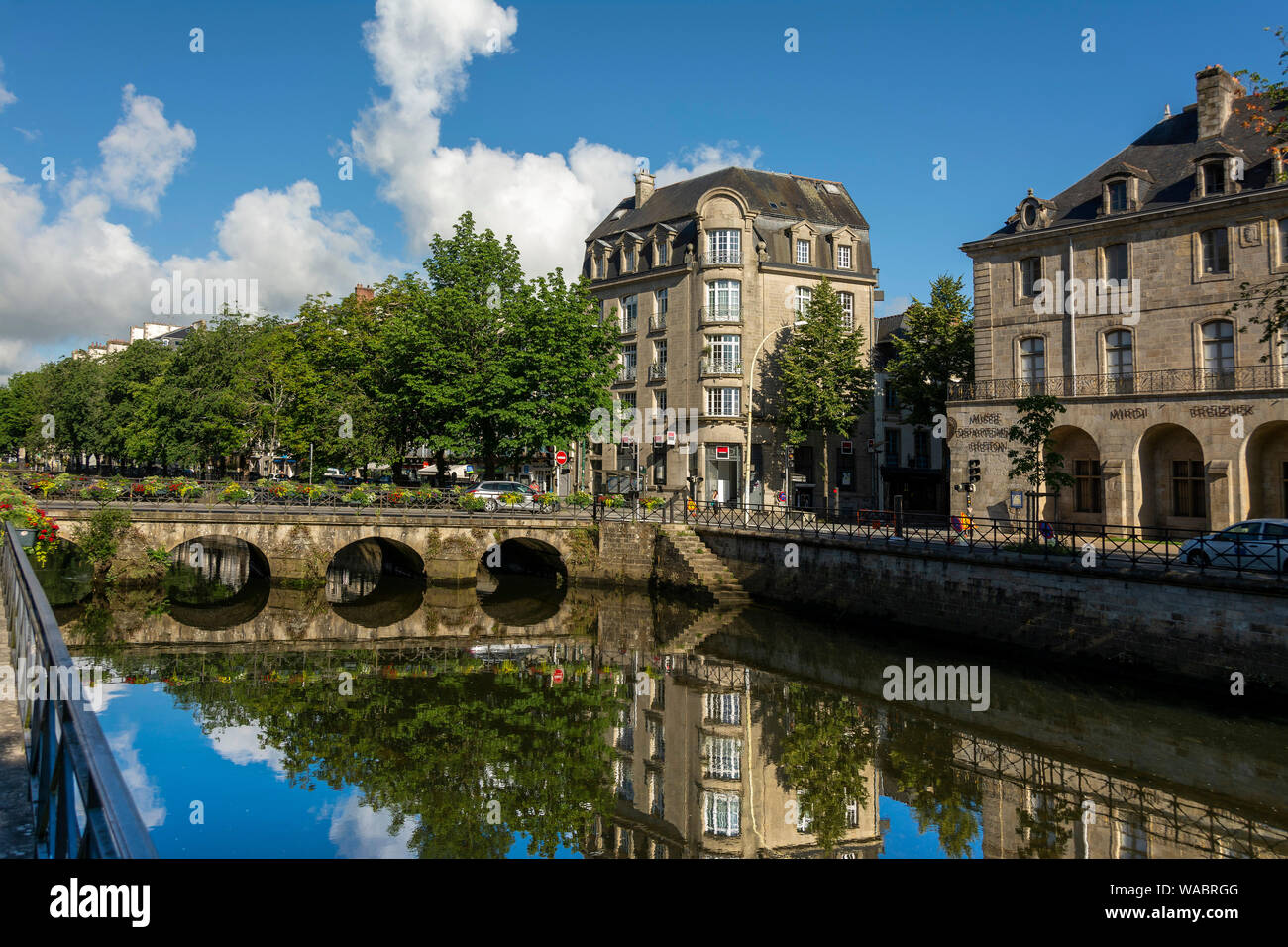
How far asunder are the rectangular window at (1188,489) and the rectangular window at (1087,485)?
8.42 feet

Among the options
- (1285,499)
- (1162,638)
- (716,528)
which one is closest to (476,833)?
(1162,638)

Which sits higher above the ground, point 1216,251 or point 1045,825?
point 1216,251

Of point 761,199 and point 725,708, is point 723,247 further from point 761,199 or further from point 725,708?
point 725,708

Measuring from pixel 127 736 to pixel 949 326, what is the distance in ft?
128

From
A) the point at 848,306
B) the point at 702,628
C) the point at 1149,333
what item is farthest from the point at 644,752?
the point at 848,306

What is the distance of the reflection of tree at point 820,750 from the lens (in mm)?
12914

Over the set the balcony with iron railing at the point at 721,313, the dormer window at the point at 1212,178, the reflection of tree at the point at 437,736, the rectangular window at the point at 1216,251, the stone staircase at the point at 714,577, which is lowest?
the reflection of tree at the point at 437,736

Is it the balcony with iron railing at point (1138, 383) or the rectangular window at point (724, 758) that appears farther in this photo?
the balcony with iron railing at point (1138, 383)

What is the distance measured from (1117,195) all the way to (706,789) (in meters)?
29.3

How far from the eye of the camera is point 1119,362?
104 feet

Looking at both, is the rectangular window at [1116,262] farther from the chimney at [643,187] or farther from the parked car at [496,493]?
the chimney at [643,187]

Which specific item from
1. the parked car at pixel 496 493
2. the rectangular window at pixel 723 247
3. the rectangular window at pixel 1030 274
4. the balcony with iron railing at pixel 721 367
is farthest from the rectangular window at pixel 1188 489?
the parked car at pixel 496 493

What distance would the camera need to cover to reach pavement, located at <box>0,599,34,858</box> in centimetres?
514

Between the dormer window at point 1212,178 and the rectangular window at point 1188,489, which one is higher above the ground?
the dormer window at point 1212,178
